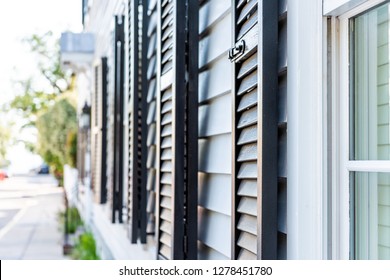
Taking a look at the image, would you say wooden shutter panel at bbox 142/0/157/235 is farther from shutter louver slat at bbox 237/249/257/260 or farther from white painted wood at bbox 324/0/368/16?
white painted wood at bbox 324/0/368/16

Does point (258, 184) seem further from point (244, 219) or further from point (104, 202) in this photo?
point (104, 202)

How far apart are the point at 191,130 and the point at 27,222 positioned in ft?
15.8

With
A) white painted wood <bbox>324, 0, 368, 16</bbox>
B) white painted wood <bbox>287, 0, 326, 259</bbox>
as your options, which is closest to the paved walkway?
white painted wood <bbox>287, 0, 326, 259</bbox>

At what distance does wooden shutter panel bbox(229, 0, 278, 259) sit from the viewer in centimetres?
108

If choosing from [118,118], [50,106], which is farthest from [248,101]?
[50,106]

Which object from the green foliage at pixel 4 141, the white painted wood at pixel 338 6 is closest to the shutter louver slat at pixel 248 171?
the white painted wood at pixel 338 6

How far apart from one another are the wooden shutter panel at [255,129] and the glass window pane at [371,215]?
0.51ft

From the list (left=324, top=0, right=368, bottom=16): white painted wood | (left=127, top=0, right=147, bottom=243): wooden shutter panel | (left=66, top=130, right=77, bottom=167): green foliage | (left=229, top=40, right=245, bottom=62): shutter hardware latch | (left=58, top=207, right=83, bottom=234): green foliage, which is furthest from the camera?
(left=66, top=130, right=77, bottom=167): green foliage

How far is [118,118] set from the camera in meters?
3.23

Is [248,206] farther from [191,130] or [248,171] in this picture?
[191,130]

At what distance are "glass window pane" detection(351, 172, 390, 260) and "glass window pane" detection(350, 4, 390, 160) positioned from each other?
34 millimetres

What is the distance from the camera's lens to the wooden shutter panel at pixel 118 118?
9.95ft

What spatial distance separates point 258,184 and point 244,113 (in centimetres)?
20

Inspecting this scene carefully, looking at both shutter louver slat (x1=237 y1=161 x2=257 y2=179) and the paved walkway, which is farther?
the paved walkway
